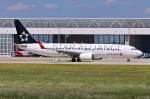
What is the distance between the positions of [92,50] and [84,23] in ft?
115

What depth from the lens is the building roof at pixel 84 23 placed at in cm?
12375

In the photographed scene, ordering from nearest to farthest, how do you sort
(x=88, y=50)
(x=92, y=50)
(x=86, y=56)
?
(x=86, y=56) < (x=92, y=50) < (x=88, y=50)

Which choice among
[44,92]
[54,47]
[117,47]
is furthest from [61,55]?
[44,92]

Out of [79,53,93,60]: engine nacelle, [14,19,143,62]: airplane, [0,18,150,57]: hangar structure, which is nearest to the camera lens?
[79,53,93,60]: engine nacelle

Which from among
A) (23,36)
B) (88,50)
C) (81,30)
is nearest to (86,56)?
(88,50)

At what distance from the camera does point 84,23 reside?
12575 cm

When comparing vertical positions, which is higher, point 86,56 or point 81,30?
point 81,30

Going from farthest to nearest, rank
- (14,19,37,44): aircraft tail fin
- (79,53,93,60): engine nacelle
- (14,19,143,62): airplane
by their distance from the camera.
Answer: (14,19,37,44): aircraft tail fin, (14,19,143,62): airplane, (79,53,93,60): engine nacelle

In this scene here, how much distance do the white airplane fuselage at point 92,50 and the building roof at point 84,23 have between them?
106ft

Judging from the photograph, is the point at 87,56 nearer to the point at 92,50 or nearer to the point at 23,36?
the point at 92,50

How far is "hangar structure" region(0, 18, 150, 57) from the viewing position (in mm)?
123062

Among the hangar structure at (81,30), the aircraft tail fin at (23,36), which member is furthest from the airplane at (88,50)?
the hangar structure at (81,30)

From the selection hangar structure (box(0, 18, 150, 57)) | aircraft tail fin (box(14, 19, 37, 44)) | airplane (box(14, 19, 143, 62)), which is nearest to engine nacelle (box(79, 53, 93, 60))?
airplane (box(14, 19, 143, 62))

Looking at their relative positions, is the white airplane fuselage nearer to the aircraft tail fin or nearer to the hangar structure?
the aircraft tail fin
